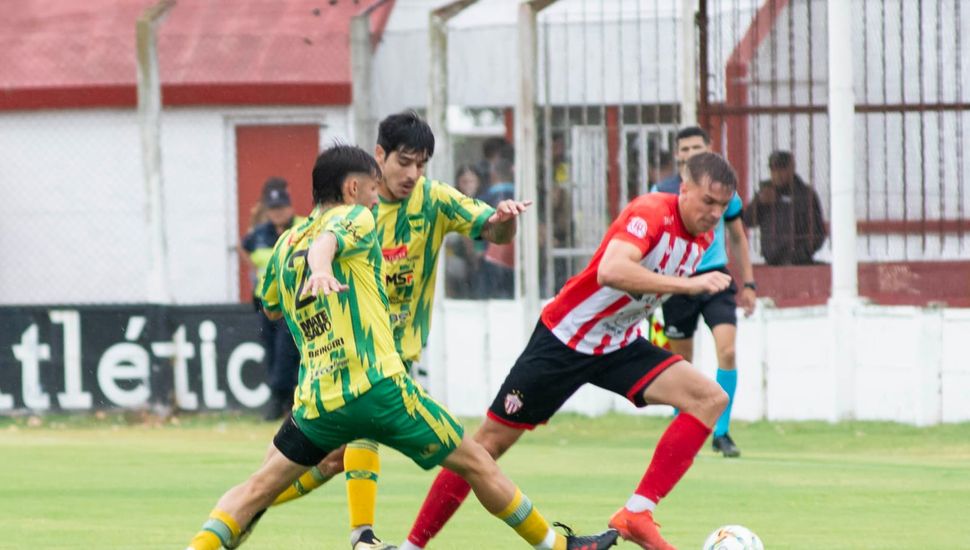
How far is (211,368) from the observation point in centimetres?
1691

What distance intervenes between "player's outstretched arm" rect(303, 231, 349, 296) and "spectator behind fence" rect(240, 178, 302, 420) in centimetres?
898

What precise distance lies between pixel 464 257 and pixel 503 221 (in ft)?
29.8

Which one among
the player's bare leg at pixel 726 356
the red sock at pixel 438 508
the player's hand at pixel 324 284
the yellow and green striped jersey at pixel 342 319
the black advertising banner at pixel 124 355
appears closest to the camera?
the player's hand at pixel 324 284

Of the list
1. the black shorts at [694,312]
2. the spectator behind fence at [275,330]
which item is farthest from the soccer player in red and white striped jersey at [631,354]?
the spectator behind fence at [275,330]

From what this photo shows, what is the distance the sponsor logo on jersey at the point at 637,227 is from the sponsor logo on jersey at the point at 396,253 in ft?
3.57

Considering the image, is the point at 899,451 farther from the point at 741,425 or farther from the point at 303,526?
the point at 303,526

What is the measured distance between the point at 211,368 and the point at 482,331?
244cm

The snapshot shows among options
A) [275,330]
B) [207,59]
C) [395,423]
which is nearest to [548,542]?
[395,423]

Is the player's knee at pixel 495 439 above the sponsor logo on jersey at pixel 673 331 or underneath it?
underneath

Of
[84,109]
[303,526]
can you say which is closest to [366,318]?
[303,526]

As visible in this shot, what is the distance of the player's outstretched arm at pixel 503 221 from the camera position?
8.25 m

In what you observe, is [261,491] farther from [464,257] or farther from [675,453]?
[464,257]

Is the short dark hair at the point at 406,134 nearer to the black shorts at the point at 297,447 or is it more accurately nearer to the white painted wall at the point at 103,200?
the black shorts at the point at 297,447

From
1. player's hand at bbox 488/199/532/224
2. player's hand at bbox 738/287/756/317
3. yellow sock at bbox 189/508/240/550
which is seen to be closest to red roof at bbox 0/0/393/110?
player's hand at bbox 738/287/756/317
